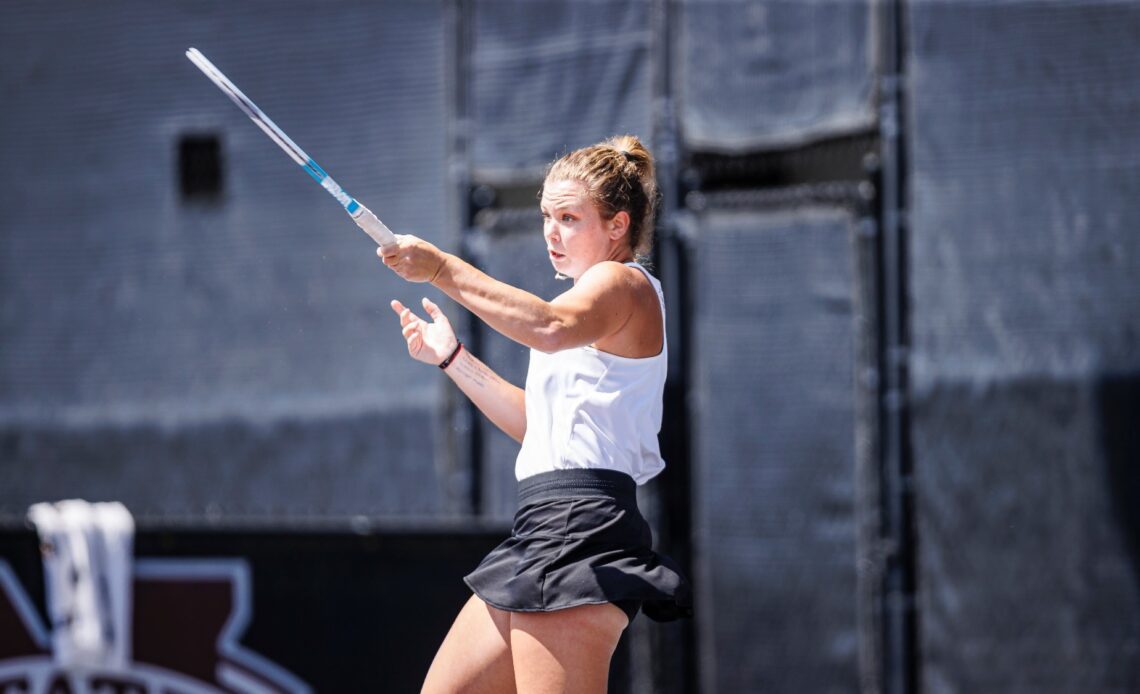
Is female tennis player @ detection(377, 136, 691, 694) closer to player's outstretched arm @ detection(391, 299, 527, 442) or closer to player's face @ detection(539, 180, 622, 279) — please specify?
player's face @ detection(539, 180, 622, 279)

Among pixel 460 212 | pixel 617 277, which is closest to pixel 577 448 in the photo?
pixel 617 277

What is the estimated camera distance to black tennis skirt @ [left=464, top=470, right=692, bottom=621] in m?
2.84

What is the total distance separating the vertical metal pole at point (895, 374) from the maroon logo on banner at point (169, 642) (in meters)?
2.11

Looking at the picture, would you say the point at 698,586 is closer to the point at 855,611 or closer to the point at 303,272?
the point at 855,611

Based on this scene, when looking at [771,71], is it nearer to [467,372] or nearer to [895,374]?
[895,374]

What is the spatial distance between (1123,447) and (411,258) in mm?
3109

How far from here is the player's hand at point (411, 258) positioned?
277 cm

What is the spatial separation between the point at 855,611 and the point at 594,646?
→ 243 cm

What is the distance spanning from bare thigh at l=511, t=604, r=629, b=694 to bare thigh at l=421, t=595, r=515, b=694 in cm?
11

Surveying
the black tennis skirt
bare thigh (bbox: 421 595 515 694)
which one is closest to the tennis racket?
the black tennis skirt

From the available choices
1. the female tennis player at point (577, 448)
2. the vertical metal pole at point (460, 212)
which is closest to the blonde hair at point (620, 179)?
the female tennis player at point (577, 448)

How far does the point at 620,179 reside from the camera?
3039 mm

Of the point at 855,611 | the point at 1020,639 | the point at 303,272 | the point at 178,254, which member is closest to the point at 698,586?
the point at 855,611

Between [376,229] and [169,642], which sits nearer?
[376,229]
